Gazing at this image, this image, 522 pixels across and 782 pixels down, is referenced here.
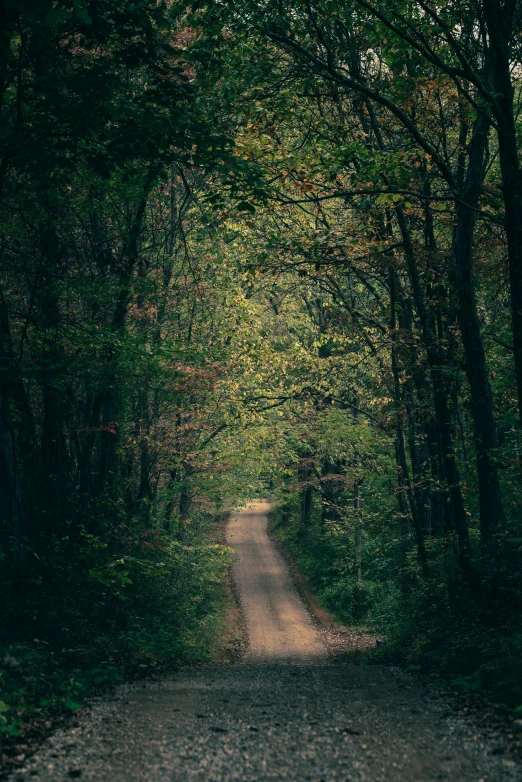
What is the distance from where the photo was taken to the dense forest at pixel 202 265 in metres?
9.41

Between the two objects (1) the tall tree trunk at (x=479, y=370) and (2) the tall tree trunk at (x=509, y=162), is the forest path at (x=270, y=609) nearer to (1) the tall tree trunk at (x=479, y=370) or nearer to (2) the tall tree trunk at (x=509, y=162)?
(1) the tall tree trunk at (x=479, y=370)

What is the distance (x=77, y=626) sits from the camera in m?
10.7

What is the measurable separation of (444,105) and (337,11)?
127 inches

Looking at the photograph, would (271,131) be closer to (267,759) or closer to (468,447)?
(468,447)

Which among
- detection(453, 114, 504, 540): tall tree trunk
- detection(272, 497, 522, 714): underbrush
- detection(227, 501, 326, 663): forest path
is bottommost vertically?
detection(227, 501, 326, 663): forest path

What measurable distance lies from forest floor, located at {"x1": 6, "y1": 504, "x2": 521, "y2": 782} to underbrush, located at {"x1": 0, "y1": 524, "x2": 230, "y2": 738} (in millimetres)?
575

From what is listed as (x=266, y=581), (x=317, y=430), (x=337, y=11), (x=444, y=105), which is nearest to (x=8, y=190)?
(x=337, y=11)

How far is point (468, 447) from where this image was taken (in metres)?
17.1

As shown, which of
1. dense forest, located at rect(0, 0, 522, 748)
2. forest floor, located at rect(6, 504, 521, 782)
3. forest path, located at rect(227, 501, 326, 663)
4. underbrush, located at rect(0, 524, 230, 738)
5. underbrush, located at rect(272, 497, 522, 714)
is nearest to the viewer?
forest floor, located at rect(6, 504, 521, 782)

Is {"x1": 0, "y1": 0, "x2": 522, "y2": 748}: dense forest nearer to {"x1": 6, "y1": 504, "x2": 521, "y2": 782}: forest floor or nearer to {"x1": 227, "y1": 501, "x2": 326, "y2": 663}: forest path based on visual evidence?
{"x1": 6, "y1": 504, "x2": 521, "y2": 782}: forest floor

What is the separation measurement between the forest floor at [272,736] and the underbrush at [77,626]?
0.58 m

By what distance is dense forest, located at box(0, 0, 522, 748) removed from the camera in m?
9.41

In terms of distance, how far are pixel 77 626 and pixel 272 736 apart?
18.0 feet

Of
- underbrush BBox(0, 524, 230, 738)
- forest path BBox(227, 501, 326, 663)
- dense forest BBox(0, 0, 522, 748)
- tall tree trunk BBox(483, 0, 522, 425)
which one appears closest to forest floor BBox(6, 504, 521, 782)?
underbrush BBox(0, 524, 230, 738)
